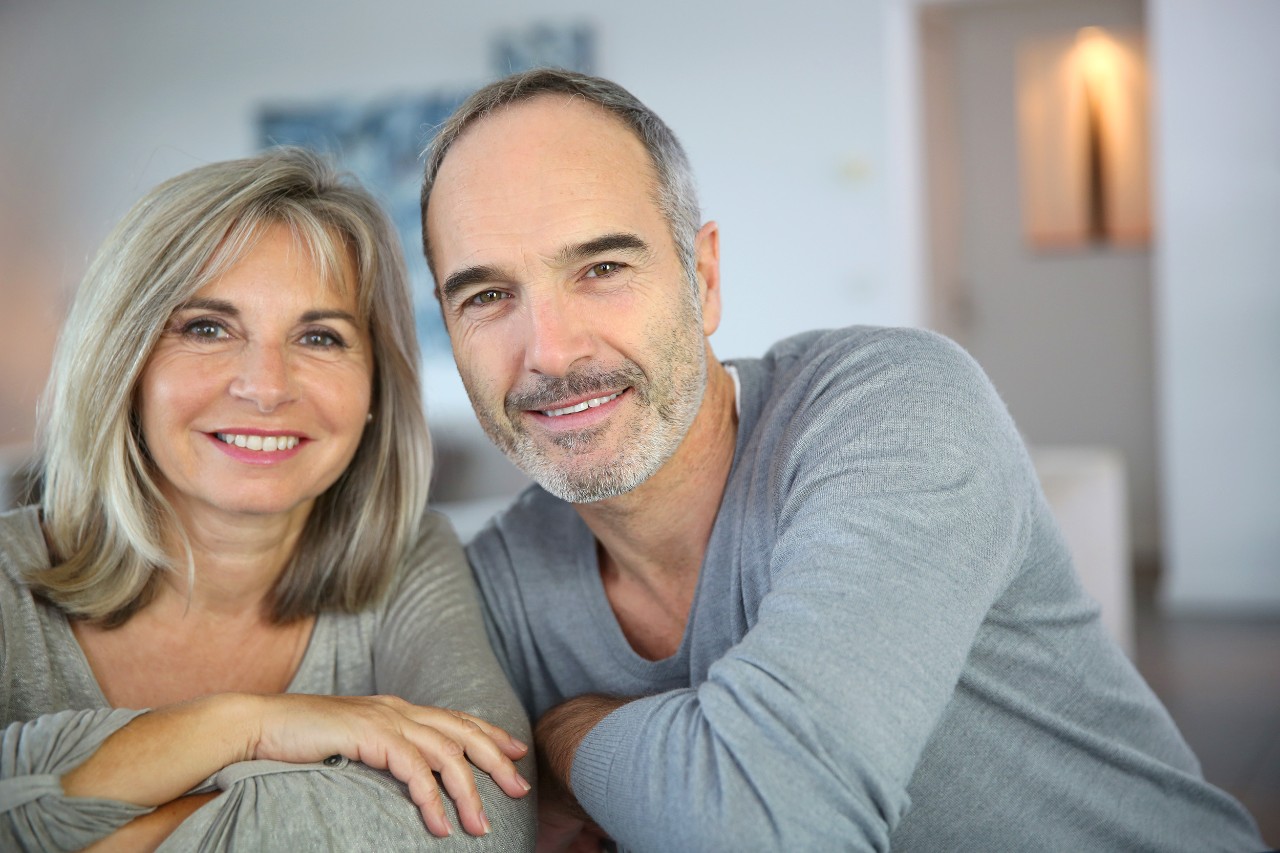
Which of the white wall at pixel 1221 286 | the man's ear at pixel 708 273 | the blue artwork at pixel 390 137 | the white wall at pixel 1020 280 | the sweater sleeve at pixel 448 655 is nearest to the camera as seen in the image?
the sweater sleeve at pixel 448 655

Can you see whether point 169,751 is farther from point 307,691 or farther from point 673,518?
point 673,518

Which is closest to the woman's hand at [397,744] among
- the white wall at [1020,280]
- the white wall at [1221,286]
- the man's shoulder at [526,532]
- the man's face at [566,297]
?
the man's face at [566,297]

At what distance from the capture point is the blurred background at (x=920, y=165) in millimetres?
5066

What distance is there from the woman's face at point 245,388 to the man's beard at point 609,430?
246 millimetres

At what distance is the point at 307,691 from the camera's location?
58.9 inches

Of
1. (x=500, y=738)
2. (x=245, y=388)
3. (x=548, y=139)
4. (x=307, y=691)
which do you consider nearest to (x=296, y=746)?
(x=500, y=738)

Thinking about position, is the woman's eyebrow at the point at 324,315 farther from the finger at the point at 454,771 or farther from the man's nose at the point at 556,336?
the finger at the point at 454,771

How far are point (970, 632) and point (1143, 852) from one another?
49cm

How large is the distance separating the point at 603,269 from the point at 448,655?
1.56ft

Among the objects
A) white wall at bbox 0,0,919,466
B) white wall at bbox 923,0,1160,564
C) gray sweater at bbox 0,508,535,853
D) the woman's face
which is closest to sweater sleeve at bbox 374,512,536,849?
gray sweater at bbox 0,508,535,853

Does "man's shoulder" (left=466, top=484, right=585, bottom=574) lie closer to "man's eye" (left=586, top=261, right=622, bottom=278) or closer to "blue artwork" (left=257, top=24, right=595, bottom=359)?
"man's eye" (left=586, top=261, right=622, bottom=278)

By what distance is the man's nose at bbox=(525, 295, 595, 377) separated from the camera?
4.39 ft

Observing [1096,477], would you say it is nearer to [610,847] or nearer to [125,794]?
[610,847]

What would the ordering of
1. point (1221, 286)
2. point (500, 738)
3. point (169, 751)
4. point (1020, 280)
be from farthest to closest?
point (1020, 280) → point (1221, 286) → point (500, 738) → point (169, 751)
